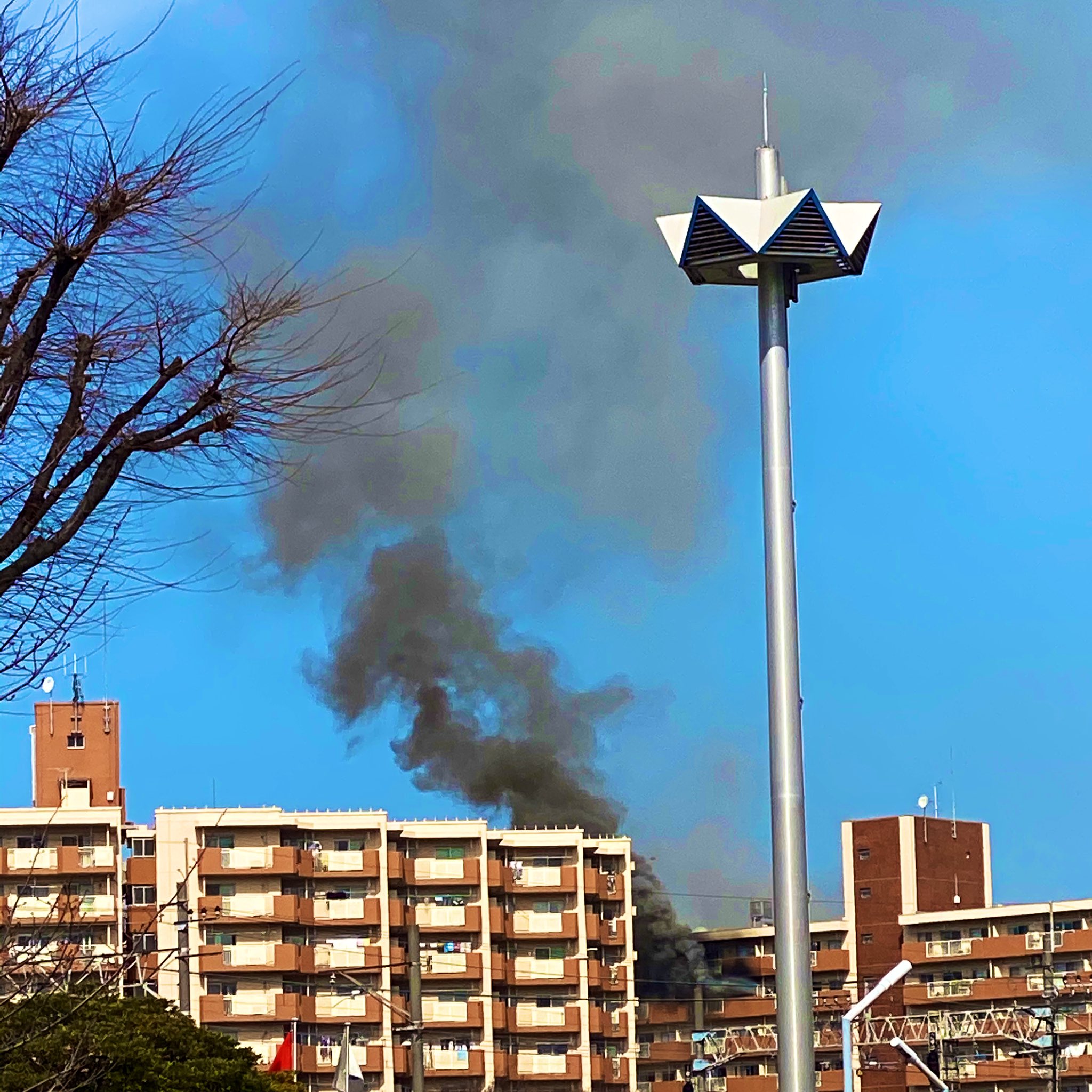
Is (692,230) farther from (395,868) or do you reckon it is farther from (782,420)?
(395,868)

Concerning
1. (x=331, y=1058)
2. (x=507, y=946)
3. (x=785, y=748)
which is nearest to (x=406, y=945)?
(x=331, y=1058)

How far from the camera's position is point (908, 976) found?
85.9 metres

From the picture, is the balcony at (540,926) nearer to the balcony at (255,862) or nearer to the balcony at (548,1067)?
the balcony at (548,1067)

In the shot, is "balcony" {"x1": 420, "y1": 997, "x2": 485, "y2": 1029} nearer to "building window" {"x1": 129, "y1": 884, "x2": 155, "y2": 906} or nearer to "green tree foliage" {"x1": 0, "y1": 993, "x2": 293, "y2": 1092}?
"building window" {"x1": 129, "y1": 884, "x2": 155, "y2": 906}

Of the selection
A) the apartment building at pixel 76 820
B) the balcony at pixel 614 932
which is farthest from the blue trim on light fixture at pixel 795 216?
the balcony at pixel 614 932

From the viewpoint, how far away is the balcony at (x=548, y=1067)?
3078 inches

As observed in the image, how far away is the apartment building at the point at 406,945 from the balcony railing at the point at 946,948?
13.0 metres

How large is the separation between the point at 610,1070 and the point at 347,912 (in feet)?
42.1

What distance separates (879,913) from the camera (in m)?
87.8

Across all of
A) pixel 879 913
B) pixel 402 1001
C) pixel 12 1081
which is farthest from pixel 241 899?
pixel 12 1081

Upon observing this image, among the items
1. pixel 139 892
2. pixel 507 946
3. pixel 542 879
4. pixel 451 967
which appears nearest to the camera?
pixel 139 892

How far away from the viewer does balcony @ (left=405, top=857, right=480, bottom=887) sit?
78438 mm

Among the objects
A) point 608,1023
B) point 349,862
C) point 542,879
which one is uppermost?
point 349,862

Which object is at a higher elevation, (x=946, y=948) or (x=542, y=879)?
(x=542, y=879)
